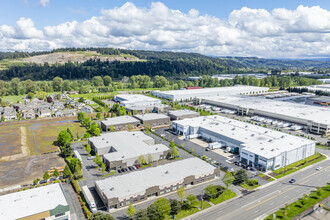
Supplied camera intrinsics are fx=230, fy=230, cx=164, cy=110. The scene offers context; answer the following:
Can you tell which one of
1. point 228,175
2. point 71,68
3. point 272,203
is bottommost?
point 272,203

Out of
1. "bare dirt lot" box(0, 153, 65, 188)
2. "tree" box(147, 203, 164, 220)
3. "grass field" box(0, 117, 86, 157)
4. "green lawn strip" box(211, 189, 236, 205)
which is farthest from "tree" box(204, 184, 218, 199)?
"grass field" box(0, 117, 86, 157)

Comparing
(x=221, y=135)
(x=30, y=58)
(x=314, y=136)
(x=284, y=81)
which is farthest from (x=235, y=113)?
(x=30, y=58)

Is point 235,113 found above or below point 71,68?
below

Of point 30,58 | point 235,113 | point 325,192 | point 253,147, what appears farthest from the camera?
point 30,58

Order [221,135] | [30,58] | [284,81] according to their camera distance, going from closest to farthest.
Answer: [221,135]
[284,81]
[30,58]

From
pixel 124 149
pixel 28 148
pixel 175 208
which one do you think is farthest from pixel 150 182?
pixel 28 148

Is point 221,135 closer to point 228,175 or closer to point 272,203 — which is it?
point 228,175

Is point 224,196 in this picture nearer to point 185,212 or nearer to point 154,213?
point 185,212
